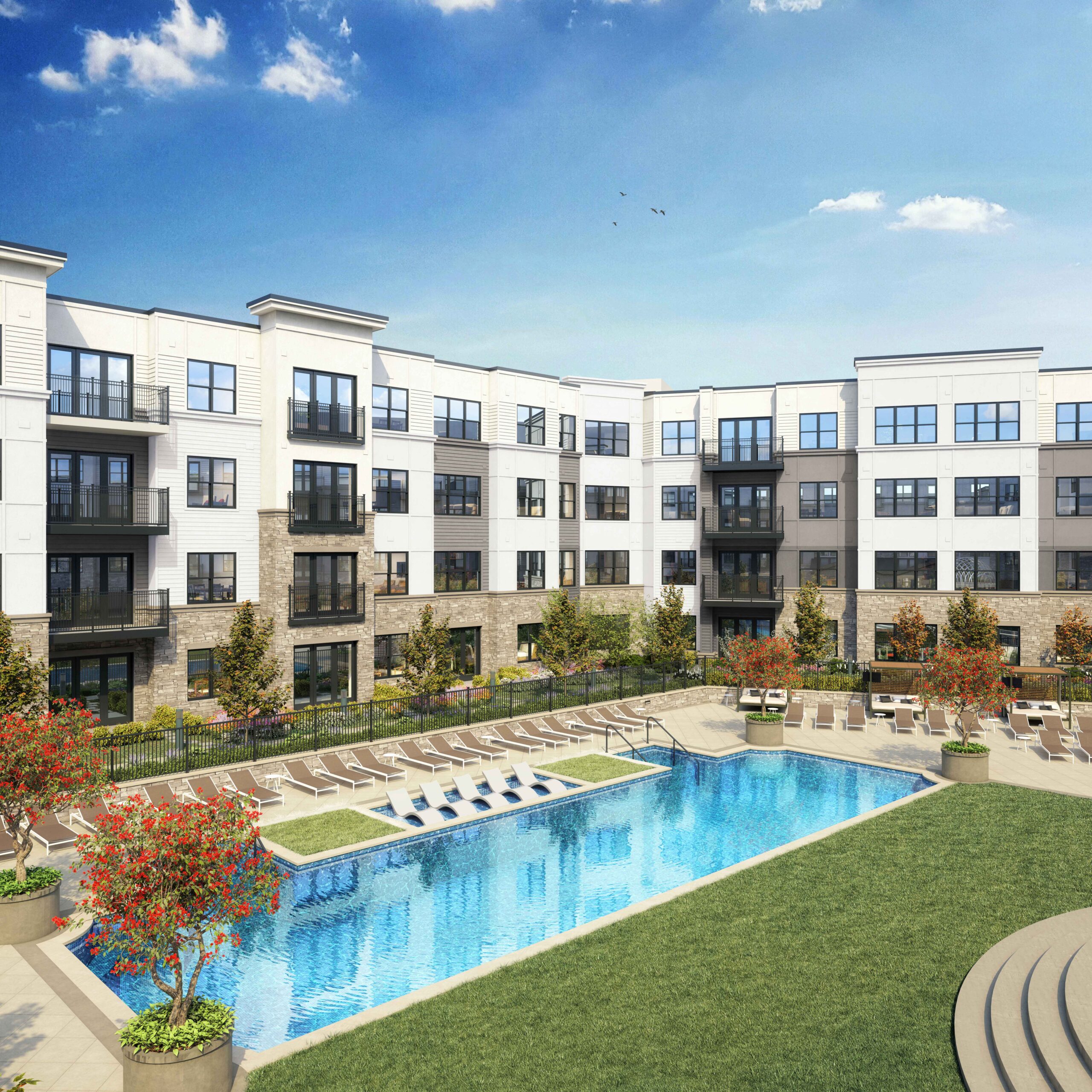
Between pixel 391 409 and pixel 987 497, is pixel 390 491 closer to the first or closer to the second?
pixel 391 409

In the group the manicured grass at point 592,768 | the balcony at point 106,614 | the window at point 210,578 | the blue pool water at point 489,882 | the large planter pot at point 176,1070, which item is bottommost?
the blue pool water at point 489,882

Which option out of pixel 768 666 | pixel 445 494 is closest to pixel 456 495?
pixel 445 494

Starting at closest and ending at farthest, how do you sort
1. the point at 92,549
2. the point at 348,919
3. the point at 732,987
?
the point at 732,987 < the point at 348,919 < the point at 92,549

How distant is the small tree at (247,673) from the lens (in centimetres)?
2400

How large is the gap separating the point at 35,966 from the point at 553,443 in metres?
28.9

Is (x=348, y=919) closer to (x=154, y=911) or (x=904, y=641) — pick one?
(x=154, y=911)

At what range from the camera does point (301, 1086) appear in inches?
365

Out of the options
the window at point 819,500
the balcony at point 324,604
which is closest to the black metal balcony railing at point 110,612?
the balcony at point 324,604

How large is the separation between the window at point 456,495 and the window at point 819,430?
15251 mm

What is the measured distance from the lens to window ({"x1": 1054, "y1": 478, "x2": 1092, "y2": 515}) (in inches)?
1425

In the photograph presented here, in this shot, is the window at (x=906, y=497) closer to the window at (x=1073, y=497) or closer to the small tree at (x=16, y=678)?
the window at (x=1073, y=497)

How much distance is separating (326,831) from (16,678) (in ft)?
28.1

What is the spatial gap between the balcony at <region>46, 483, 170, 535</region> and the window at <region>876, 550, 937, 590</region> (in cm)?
2877

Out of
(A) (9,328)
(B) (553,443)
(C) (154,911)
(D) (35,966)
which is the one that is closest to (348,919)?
(D) (35,966)
